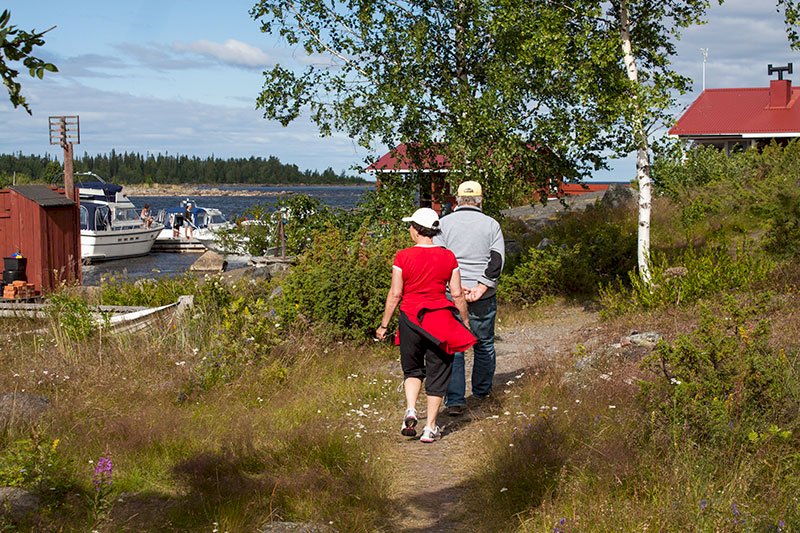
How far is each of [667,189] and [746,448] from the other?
1846 centimetres

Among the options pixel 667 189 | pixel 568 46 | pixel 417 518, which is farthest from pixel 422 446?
pixel 667 189

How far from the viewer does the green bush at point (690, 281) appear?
1223cm

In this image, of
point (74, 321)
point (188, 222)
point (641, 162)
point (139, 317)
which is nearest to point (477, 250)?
point (139, 317)

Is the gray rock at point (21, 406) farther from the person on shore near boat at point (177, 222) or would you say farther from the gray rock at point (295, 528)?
the person on shore near boat at point (177, 222)

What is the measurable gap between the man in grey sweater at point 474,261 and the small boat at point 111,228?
1506 inches

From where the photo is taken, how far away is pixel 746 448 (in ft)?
18.4

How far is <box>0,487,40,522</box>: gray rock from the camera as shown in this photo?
5.36 metres

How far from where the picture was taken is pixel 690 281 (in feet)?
40.5

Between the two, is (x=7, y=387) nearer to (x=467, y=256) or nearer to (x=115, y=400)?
(x=115, y=400)

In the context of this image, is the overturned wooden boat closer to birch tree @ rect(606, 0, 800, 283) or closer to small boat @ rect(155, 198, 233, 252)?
birch tree @ rect(606, 0, 800, 283)

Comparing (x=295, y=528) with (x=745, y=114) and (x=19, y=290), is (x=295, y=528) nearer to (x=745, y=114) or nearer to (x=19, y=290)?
(x=19, y=290)

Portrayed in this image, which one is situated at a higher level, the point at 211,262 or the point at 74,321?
the point at 74,321

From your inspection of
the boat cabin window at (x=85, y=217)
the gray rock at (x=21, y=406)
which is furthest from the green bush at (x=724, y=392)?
the boat cabin window at (x=85, y=217)

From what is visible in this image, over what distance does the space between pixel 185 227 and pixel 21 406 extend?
49047 millimetres
